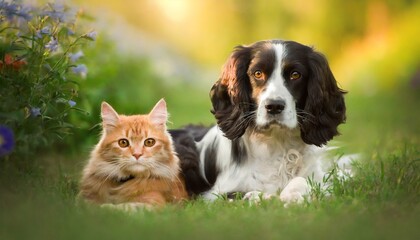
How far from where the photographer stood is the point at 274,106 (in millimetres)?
4371

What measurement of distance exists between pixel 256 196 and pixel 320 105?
2.65 feet

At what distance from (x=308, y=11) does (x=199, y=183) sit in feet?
40.4

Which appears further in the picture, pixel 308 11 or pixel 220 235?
pixel 308 11

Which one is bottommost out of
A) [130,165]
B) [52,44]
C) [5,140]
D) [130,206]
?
[130,206]

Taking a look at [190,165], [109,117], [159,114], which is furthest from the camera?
[190,165]

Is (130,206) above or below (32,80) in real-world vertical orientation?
below

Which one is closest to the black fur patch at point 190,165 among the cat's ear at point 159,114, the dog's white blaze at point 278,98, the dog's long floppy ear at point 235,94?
the dog's long floppy ear at point 235,94

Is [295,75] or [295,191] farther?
[295,75]

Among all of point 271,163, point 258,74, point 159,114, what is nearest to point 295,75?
point 258,74

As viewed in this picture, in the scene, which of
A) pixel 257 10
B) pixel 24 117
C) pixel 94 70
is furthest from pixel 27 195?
pixel 257 10

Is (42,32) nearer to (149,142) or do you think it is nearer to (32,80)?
(32,80)

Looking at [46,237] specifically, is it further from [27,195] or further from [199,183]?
[199,183]

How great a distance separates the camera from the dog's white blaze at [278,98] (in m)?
4.41

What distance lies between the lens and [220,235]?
347 cm
